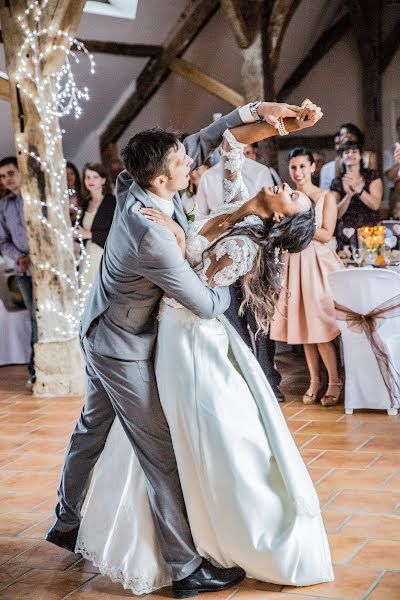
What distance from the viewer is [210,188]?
5.63m

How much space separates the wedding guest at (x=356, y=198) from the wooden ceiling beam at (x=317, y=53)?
14.7ft

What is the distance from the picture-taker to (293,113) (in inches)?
114

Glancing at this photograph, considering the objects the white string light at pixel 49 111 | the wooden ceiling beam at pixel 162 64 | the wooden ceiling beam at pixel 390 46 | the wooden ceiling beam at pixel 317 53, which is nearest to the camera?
the white string light at pixel 49 111

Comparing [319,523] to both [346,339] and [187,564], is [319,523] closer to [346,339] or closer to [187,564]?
[187,564]

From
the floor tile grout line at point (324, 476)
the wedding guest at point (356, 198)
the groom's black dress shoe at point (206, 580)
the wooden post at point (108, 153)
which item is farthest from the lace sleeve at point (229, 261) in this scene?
the wooden post at point (108, 153)

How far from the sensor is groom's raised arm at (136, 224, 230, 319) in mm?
2672

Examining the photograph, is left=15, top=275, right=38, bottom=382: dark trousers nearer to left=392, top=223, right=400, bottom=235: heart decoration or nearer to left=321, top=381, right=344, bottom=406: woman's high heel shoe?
left=321, top=381, right=344, bottom=406: woman's high heel shoe

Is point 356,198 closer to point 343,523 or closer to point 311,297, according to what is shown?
point 311,297

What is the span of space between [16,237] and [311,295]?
2309mm

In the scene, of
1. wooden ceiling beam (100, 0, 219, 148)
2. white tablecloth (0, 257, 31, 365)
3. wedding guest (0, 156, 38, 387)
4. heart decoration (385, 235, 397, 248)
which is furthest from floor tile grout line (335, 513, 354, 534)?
wooden ceiling beam (100, 0, 219, 148)

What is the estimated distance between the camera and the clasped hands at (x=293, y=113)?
2844 millimetres

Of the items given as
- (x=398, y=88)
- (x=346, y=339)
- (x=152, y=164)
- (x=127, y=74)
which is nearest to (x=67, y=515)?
(x=152, y=164)

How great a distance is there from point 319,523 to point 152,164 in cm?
121

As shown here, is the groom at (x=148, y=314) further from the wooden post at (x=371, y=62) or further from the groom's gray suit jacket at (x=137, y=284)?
the wooden post at (x=371, y=62)
